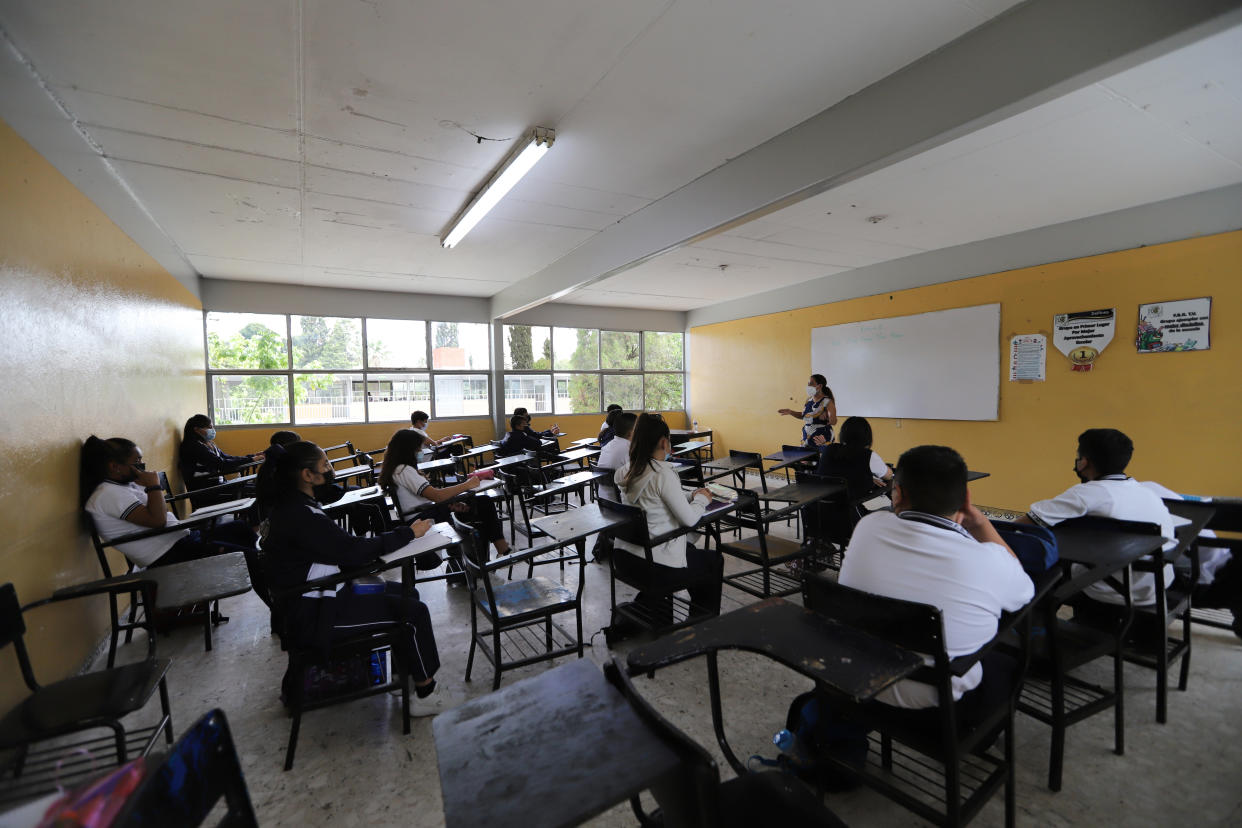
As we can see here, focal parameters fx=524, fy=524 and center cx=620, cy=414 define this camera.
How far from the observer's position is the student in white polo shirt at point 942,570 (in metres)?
1.34

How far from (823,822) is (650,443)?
1.86m

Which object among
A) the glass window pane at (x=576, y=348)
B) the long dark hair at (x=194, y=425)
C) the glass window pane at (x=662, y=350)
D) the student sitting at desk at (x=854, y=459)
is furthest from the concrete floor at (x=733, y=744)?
the glass window pane at (x=662, y=350)

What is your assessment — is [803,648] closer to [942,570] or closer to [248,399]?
[942,570]

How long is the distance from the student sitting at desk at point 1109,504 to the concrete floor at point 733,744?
1.54 ft

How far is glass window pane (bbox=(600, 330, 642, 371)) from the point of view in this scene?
943 cm

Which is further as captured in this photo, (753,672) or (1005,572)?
(753,672)

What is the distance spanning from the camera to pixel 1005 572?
4.52 ft

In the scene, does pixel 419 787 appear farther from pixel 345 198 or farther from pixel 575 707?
pixel 345 198

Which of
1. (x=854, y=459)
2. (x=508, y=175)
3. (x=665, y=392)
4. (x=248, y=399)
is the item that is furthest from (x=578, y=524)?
(x=665, y=392)

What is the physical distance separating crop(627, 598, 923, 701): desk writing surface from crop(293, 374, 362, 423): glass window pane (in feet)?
24.1

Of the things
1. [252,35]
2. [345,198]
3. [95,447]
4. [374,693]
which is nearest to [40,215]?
[95,447]

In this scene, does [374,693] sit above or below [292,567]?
below

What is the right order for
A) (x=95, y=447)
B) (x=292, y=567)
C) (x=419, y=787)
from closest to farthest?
(x=419, y=787)
(x=292, y=567)
(x=95, y=447)

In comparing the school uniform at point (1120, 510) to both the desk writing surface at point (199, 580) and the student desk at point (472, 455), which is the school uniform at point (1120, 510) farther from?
the student desk at point (472, 455)
